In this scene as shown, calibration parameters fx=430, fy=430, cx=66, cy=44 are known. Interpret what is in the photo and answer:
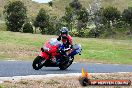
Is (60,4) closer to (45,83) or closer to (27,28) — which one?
(27,28)

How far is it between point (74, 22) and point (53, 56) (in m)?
74.8

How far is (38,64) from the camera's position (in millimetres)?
18297

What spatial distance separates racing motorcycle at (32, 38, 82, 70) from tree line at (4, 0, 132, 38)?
60.0 meters

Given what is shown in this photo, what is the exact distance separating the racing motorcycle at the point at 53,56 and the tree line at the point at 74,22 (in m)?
60.0

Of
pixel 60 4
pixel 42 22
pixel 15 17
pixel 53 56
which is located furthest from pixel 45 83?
pixel 60 4

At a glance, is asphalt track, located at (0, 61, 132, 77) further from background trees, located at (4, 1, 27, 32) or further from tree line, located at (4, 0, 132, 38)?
tree line, located at (4, 0, 132, 38)

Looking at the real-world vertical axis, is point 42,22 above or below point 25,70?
below

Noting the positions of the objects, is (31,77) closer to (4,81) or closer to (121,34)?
(4,81)

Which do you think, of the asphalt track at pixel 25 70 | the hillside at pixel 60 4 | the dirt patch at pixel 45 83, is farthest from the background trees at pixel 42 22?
the dirt patch at pixel 45 83

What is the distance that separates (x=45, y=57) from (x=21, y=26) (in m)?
62.6

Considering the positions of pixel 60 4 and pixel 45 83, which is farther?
pixel 60 4

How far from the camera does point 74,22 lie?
307 ft

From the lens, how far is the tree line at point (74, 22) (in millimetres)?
80062

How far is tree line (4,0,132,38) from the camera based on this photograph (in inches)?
3152
